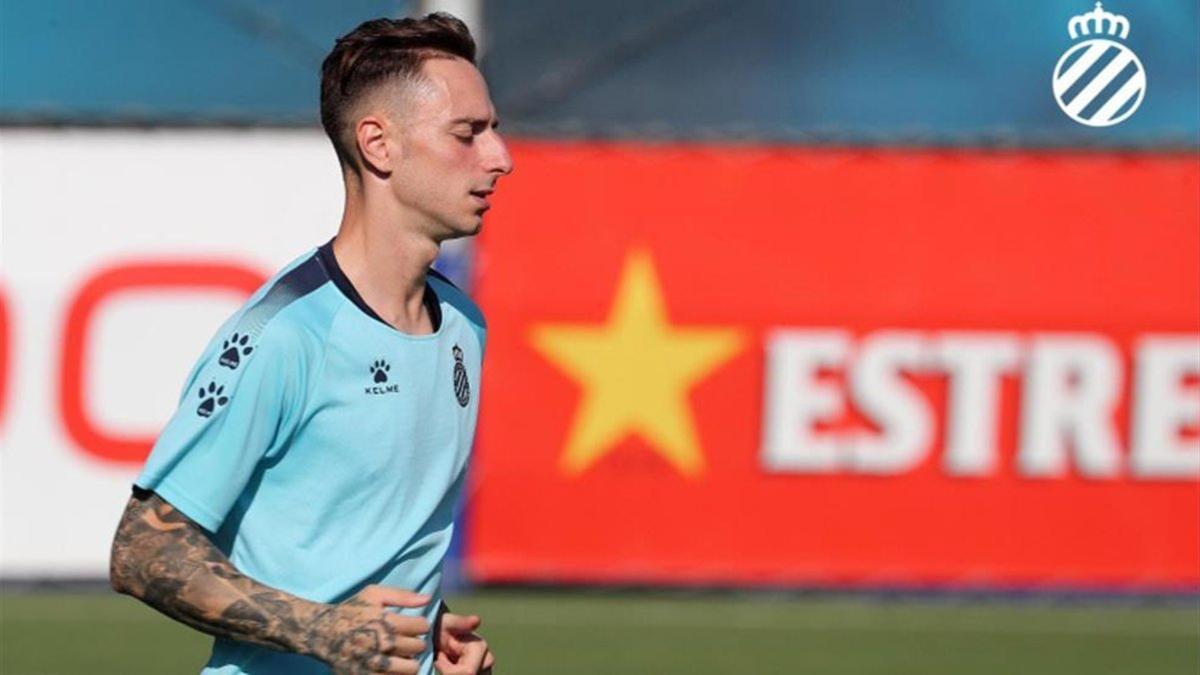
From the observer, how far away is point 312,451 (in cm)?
356

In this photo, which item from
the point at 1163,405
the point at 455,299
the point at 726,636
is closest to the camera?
the point at 455,299

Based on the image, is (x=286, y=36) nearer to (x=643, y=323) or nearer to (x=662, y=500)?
(x=643, y=323)

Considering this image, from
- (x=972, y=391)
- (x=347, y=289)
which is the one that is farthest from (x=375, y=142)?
(x=972, y=391)

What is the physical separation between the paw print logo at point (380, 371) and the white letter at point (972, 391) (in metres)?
6.48

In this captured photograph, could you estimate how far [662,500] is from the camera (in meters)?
9.86

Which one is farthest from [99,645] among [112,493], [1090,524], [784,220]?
[1090,524]

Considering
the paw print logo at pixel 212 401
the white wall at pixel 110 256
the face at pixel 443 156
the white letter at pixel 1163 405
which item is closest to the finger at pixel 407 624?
the paw print logo at pixel 212 401

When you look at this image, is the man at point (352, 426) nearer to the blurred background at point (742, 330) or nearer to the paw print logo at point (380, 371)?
the paw print logo at point (380, 371)

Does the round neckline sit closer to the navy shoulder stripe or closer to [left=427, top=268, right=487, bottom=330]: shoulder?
the navy shoulder stripe

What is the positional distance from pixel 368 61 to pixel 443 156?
21 cm

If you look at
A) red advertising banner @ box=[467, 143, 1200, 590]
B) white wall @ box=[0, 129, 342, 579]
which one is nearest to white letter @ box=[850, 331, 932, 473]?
red advertising banner @ box=[467, 143, 1200, 590]

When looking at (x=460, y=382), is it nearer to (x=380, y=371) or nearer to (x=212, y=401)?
(x=380, y=371)

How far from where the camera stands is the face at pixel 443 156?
3762 millimetres

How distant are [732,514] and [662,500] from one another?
1.04 feet
